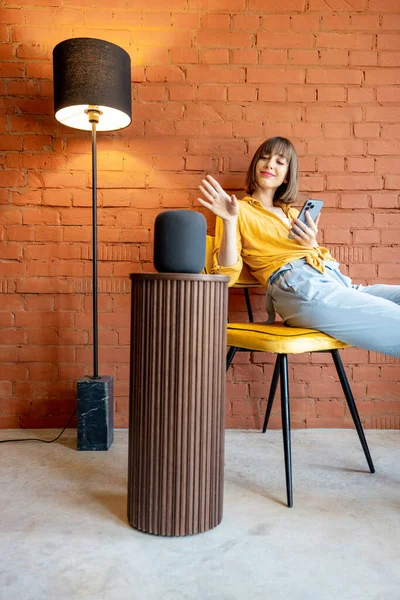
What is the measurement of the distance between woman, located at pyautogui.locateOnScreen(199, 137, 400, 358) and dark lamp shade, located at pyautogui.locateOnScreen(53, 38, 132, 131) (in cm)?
54

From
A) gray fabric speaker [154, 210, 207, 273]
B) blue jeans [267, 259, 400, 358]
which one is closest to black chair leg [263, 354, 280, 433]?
blue jeans [267, 259, 400, 358]

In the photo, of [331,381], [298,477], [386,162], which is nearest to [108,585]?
[298,477]

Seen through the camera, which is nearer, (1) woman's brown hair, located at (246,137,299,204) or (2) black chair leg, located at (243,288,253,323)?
(1) woman's brown hair, located at (246,137,299,204)

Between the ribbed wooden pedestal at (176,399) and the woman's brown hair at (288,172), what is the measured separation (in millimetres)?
918

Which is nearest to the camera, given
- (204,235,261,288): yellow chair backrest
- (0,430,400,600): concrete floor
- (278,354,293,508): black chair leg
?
(0,430,400,600): concrete floor

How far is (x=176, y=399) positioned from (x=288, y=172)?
126cm

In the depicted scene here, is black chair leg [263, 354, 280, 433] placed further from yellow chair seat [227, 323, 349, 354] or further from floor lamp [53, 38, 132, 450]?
floor lamp [53, 38, 132, 450]

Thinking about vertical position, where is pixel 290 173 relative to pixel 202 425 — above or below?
above

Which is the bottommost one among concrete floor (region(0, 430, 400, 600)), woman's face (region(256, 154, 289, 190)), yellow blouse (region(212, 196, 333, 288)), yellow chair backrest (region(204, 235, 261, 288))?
concrete floor (region(0, 430, 400, 600))

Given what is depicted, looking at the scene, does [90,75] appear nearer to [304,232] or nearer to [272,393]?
[304,232]

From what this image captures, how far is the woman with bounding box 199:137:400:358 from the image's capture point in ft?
5.44

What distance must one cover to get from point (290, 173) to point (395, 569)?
1.54 m

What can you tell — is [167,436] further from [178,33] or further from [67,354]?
[178,33]

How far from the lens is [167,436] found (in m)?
1.31
